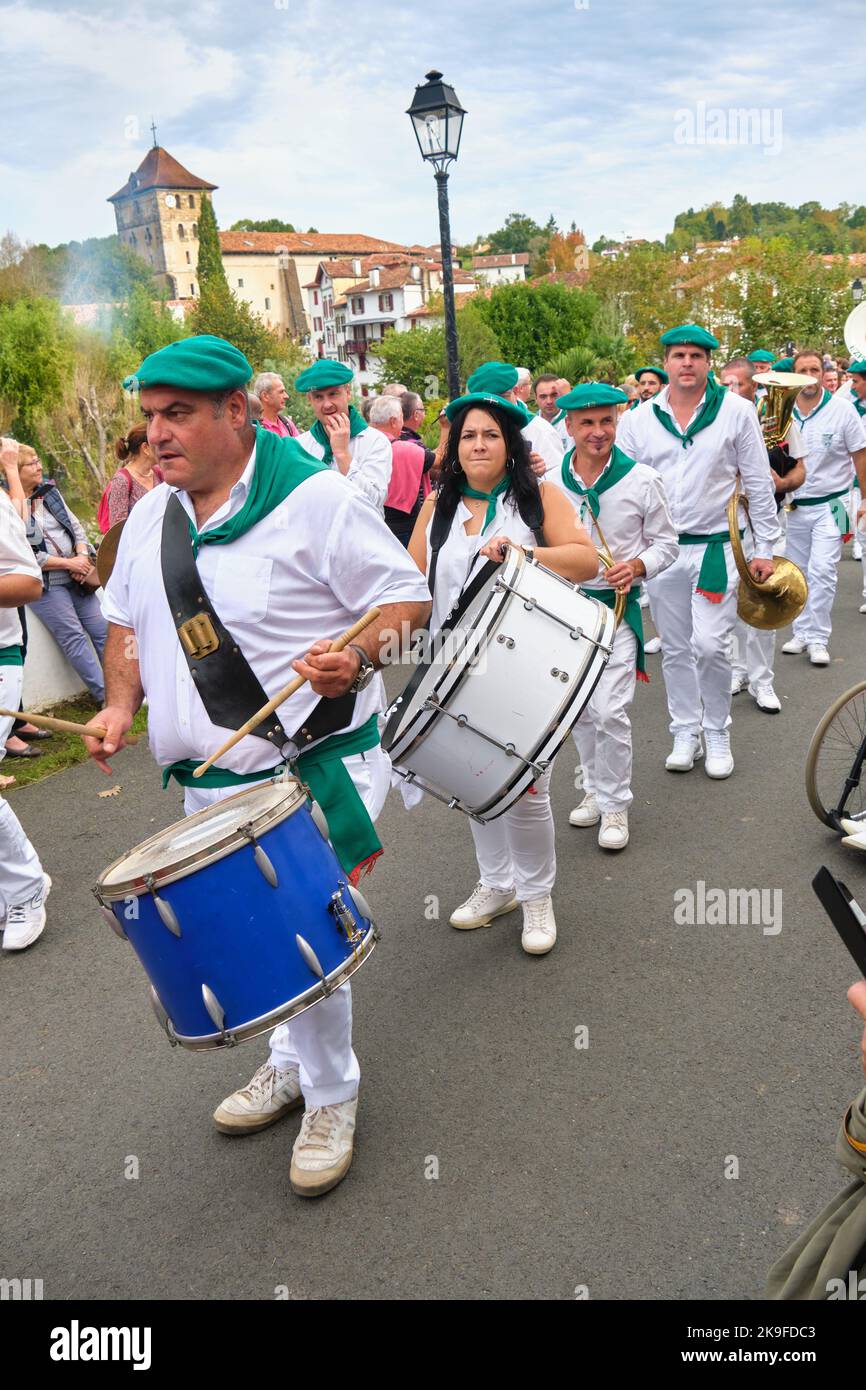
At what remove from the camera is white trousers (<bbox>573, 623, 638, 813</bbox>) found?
5.27 meters

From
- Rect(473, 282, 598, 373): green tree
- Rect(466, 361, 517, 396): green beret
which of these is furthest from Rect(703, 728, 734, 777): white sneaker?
Rect(473, 282, 598, 373): green tree

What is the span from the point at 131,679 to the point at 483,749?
1.09 m

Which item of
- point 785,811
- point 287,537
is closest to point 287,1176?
point 287,537

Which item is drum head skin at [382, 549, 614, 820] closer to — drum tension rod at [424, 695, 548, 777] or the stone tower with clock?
drum tension rod at [424, 695, 548, 777]

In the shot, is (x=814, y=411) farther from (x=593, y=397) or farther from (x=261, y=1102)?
(x=261, y=1102)

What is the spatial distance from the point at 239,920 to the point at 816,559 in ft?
23.9

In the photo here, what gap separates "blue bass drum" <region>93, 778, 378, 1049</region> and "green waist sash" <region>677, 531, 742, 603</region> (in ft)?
13.0

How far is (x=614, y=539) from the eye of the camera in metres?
5.38

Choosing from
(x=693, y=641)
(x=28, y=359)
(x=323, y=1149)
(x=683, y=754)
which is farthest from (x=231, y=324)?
(x=323, y=1149)

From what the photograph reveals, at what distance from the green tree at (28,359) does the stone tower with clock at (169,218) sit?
7654 centimetres

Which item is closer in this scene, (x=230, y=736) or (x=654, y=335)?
(x=230, y=736)

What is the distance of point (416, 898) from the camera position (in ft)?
16.5

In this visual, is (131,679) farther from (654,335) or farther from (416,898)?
(654,335)

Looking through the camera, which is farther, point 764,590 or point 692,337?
point 764,590
